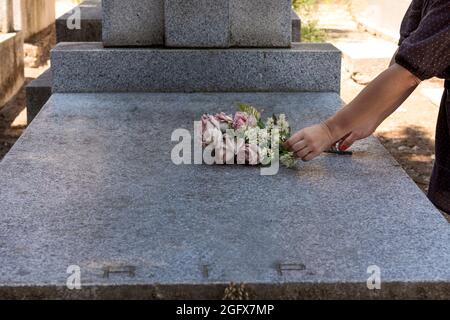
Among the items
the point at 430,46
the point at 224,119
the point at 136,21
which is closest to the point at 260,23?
the point at 136,21

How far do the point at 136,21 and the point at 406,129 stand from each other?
321 centimetres

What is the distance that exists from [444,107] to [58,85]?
8.01 feet

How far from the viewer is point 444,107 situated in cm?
250

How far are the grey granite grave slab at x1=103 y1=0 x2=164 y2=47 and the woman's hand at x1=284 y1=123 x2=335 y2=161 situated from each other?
7.07 ft

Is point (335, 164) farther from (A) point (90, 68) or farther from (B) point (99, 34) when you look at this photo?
(B) point (99, 34)

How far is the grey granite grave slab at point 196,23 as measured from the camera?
14.6 ft

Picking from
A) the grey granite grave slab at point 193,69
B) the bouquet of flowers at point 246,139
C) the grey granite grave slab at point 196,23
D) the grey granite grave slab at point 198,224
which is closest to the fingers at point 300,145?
the grey granite grave slab at point 198,224

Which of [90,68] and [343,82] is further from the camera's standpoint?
[343,82]

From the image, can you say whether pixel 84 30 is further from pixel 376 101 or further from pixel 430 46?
pixel 430 46

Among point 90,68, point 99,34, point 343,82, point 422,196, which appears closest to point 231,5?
point 90,68

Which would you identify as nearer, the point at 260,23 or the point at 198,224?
the point at 198,224

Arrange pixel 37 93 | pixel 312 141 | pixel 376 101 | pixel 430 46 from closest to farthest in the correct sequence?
1. pixel 430 46
2. pixel 376 101
3. pixel 312 141
4. pixel 37 93

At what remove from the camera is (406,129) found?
6.93 metres
